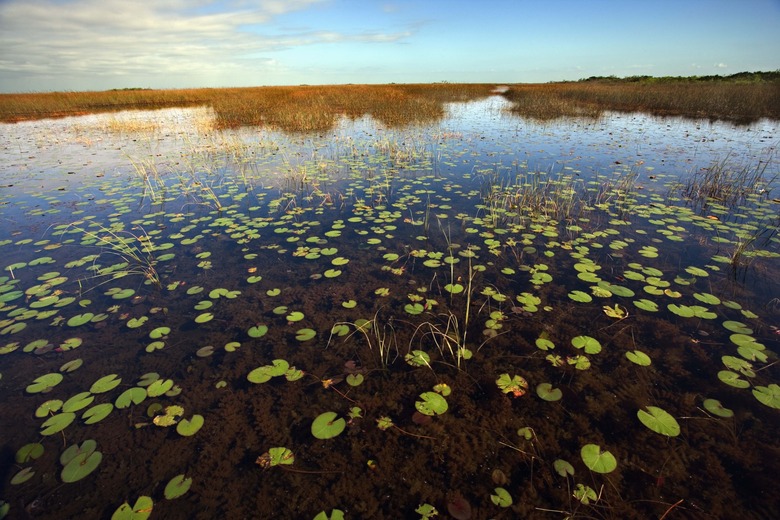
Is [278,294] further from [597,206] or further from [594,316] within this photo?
[597,206]

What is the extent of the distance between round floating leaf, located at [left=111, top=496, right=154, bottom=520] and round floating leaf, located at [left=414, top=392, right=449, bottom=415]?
1.76 meters

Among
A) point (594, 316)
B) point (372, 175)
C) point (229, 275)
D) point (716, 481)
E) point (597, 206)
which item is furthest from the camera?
point (372, 175)

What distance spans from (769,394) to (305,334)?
151 inches

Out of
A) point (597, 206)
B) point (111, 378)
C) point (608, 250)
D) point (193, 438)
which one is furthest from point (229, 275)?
point (597, 206)

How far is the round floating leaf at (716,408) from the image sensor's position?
228cm

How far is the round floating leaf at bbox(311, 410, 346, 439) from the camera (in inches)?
87.7

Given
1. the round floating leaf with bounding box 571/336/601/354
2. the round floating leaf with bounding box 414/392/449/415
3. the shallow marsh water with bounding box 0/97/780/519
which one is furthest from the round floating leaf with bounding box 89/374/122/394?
the round floating leaf with bounding box 571/336/601/354

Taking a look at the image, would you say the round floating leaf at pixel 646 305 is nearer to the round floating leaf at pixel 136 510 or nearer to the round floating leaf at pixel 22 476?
the round floating leaf at pixel 136 510

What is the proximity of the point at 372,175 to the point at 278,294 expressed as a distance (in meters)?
5.43

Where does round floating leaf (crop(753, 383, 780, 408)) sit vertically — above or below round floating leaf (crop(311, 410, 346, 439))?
above

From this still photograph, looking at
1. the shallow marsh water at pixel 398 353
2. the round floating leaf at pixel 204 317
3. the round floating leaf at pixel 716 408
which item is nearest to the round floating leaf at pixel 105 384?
the shallow marsh water at pixel 398 353

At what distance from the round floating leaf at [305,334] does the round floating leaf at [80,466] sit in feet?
5.11

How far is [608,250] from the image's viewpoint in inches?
179

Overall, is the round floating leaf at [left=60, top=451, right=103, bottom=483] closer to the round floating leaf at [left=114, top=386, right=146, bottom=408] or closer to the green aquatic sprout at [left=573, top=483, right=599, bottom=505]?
the round floating leaf at [left=114, top=386, right=146, bottom=408]
